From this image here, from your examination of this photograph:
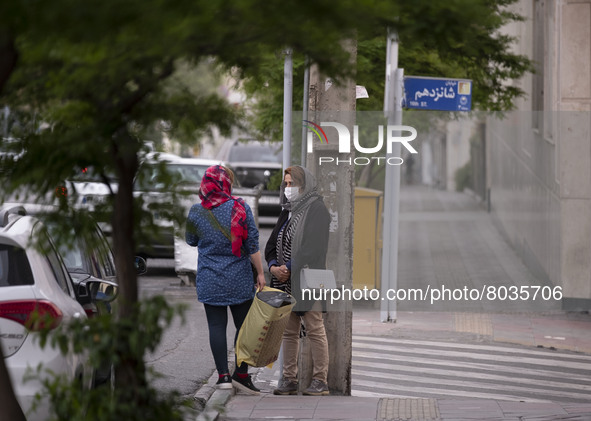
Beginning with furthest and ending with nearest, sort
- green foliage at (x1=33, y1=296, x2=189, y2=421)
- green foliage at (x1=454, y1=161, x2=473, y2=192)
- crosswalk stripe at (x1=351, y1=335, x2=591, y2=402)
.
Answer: green foliage at (x1=454, y1=161, x2=473, y2=192), crosswalk stripe at (x1=351, y1=335, x2=591, y2=402), green foliage at (x1=33, y1=296, x2=189, y2=421)

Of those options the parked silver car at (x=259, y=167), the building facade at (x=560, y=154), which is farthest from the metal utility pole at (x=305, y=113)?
the parked silver car at (x=259, y=167)

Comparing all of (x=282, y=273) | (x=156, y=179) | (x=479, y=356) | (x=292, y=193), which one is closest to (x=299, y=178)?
(x=292, y=193)

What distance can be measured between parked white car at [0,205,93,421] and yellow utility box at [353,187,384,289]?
781 cm

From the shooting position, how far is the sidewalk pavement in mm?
7383

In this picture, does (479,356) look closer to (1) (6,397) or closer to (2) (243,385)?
(2) (243,385)

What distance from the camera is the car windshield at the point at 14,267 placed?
19.7 feet

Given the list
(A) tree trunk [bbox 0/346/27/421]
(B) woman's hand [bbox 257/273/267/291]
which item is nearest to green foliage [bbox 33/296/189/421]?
(A) tree trunk [bbox 0/346/27/421]

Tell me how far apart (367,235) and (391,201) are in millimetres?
1248

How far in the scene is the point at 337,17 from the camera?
12.1 feet

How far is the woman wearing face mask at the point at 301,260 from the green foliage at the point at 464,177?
31872 millimetres

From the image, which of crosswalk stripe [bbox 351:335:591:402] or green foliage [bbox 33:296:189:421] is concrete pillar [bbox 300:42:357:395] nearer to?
crosswalk stripe [bbox 351:335:591:402]

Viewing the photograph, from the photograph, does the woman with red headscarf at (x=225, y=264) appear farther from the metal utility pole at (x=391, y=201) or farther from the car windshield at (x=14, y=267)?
the metal utility pole at (x=391, y=201)

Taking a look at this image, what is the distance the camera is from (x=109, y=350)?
14.5 feet

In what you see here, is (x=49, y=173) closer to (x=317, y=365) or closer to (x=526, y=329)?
(x=317, y=365)
